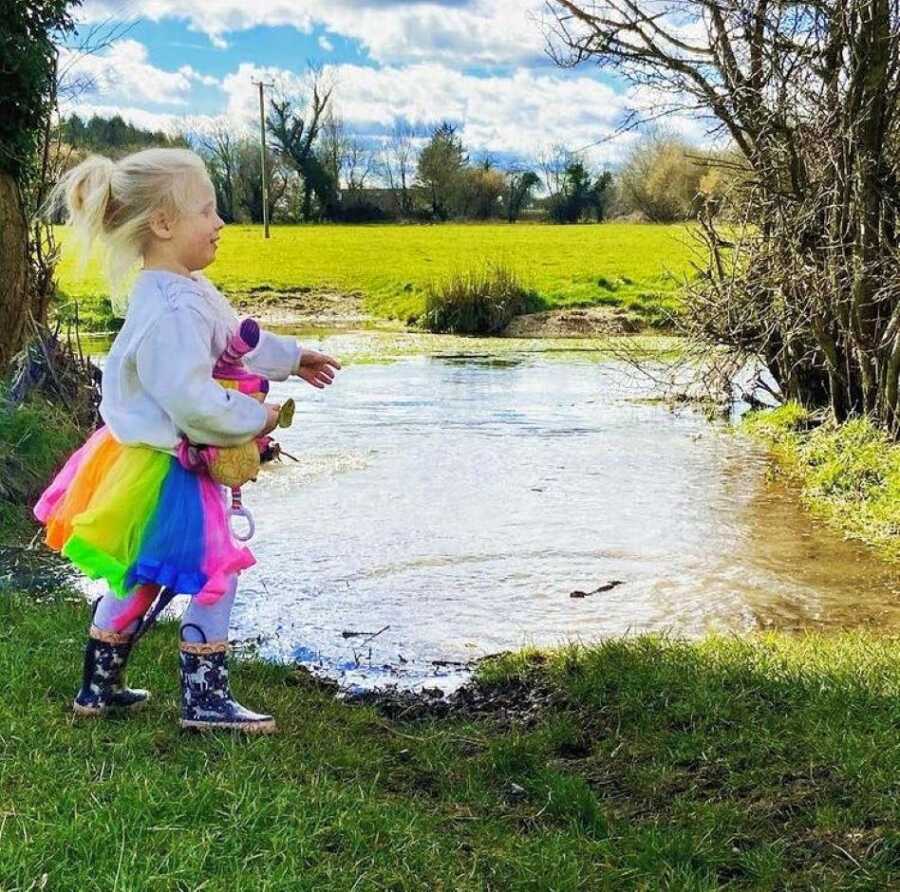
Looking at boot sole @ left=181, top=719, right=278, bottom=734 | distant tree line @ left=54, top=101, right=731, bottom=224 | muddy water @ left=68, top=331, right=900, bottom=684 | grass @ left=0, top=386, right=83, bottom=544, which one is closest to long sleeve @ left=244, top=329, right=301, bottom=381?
boot sole @ left=181, top=719, right=278, bottom=734

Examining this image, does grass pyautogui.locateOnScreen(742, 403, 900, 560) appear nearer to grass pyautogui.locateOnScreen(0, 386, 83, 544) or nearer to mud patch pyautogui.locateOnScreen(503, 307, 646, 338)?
grass pyautogui.locateOnScreen(0, 386, 83, 544)

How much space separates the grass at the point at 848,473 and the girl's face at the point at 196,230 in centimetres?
537

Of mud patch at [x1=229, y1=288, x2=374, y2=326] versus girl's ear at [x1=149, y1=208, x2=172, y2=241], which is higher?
girl's ear at [x1=149, y1=208, x2=172, y2=241]

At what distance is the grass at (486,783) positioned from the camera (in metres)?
2.86

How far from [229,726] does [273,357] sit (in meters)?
1.29

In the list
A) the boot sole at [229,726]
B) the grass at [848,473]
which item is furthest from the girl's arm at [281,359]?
the grass at [848,473]

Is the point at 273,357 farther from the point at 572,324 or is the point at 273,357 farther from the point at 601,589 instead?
the point at 572,324

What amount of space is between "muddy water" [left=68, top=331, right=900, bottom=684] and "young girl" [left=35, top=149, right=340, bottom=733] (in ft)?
5.37

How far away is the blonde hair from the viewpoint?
3637mm

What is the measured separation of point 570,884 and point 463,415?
1049 centimetres

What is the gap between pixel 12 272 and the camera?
30.5ft

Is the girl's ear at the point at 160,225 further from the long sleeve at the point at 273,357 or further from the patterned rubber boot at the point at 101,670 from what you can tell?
the patterned rubber boot at the point at 101,670

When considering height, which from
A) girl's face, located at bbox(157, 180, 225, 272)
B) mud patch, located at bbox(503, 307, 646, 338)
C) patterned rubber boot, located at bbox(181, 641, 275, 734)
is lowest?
patterned rubber boot, located at bbox(181, 641, 275, 734)

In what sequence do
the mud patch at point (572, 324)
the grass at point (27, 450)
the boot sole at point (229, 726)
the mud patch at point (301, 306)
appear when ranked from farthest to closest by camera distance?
the mud patch at point (301, 306) < the mud patch at point (572, 324) < the grass at point (27, 450) < the boot sole at point (229, 726)
